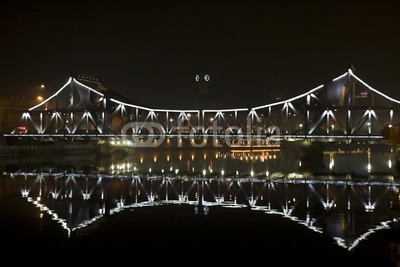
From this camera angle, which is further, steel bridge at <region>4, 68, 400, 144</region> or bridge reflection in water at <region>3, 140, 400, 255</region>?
steel bridge at <region>4, 68, 400, 144</region>

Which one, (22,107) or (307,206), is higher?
(22,107)

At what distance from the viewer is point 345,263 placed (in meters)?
12.6

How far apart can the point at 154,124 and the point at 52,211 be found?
214 ft

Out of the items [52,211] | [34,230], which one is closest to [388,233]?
[34,230]

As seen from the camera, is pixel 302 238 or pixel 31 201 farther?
pixel 31 201

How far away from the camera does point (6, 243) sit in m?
15.0

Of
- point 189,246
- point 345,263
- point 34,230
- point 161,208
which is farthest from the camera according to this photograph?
point 161,208

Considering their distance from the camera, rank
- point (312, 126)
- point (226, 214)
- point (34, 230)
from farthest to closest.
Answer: point (312, 126) < point (226, 214) < point (34, 230)

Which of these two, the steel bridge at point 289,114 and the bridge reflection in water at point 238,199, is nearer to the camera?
the bridge reflection in water at point 238,199

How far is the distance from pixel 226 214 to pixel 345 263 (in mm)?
8369

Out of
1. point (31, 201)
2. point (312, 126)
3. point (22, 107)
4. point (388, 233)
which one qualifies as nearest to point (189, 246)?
point (388, 233)

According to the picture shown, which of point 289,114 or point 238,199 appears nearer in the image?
point 238,199

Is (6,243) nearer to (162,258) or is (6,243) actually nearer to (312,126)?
(162,258)

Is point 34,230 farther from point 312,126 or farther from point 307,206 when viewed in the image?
point 312,126
